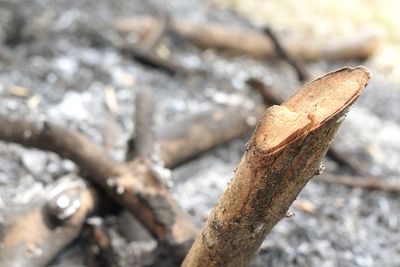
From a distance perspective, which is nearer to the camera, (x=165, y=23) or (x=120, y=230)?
(x=120, y=230)

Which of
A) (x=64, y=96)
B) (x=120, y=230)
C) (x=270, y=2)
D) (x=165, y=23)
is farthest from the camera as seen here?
(x=270, y=2)

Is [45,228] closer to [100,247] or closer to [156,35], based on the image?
[100,247]

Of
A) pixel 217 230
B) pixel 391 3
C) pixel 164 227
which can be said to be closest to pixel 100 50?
pixel 164 227

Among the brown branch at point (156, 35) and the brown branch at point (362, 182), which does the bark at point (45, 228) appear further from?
the brown branch at point (156, 35)

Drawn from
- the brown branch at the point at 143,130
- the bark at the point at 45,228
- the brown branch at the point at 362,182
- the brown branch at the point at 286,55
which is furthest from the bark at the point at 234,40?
the bark at the point at 45,228

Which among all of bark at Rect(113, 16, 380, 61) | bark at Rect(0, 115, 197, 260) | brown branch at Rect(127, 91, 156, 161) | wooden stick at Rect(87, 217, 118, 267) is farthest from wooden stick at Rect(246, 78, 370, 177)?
wooden stick at Rect(87, 217, 118, 267)

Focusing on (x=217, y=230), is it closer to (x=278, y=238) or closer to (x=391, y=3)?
(x=278, y=238)
